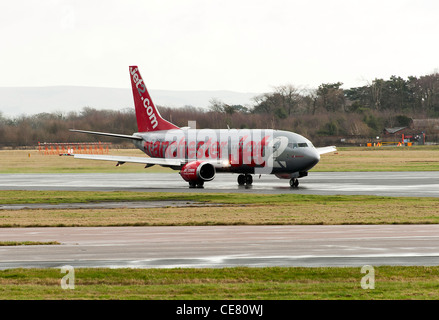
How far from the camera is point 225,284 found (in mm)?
15250

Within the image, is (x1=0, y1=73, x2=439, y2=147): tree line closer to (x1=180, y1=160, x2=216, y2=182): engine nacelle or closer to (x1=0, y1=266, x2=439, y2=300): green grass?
(x1=180, y1=160, x2=216, y2=182): engine nacelle

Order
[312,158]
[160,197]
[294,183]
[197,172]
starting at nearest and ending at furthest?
[160,197] → [197,172] → [312,158] → [294,183]

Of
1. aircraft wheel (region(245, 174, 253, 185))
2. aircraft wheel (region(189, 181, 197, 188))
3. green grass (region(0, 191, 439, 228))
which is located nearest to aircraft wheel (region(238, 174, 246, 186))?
aircraft wheel (region(245, 174, 253, 185))

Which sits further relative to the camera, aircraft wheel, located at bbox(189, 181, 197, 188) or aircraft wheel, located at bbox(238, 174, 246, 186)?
aircraft wheel, located at bbox(238, 174, 246, 186)

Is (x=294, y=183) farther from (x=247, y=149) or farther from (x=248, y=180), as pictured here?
(x=247, y=149)

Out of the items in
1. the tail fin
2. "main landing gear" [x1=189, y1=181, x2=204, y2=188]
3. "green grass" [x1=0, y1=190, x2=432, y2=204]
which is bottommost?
"green grass" [x1=0, y1=190, x2=432, y2=204]

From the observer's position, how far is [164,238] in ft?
73.8

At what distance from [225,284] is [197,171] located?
3083cm

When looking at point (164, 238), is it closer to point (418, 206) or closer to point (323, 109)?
point (418, 206)

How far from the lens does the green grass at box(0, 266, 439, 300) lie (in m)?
14.1

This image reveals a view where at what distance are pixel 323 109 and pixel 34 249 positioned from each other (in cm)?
14668

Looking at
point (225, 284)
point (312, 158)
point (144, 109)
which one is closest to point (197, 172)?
point (312, 158)

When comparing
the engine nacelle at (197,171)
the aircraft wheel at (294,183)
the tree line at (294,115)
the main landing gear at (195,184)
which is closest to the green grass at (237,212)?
the engine nacelle at (197,171)

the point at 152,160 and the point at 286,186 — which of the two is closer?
the point at 286,186
